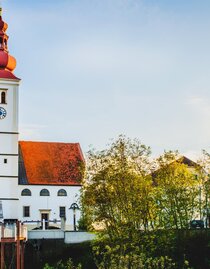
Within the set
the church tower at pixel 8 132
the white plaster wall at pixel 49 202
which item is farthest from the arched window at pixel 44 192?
the church tower at pixel 8 132

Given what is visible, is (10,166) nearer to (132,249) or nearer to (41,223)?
(41,223)

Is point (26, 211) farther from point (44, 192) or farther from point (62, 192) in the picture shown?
point (62, 192)

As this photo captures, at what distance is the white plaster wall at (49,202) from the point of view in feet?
201

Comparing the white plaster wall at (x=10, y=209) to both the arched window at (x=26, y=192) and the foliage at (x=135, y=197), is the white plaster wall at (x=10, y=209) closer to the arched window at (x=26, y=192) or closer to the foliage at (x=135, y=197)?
the arched window at (x=26, y=192)

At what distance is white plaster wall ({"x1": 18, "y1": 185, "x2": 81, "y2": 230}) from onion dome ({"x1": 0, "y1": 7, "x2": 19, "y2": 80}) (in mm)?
10355

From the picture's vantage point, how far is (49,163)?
210 feet

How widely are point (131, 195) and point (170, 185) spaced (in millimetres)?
3195

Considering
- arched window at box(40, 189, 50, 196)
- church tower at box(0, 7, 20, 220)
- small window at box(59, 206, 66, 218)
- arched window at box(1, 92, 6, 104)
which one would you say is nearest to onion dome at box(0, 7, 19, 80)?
church tower at box(0, 7, 20, 220)

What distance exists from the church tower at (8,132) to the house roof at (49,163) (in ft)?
10.9

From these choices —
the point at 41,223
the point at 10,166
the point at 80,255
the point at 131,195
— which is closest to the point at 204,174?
the point at 131,195

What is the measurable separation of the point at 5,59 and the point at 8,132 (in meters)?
6.82

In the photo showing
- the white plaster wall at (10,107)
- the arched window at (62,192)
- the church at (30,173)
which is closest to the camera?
the church at (30,173)

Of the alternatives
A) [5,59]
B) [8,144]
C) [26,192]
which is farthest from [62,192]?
[5,59]

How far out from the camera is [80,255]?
46.8m
